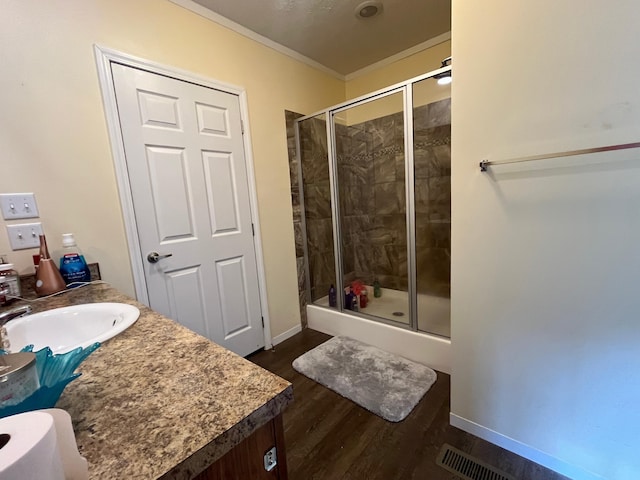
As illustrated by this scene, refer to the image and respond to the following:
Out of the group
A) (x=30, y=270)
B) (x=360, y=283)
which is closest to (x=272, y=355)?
(x=360, y=283)

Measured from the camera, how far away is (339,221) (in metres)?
2.45

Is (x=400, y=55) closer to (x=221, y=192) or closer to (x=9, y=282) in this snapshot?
(x=221, y=192)

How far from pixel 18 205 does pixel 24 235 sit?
0.13m

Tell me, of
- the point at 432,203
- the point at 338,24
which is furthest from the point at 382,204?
the point at 338,24

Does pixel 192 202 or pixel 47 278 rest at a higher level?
pixel 192 202

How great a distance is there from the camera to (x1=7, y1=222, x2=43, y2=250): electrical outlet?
1.20 m

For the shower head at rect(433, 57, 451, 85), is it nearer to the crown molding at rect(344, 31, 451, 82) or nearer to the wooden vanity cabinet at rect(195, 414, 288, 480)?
the crown molding at rect(344, 31, 451, 82)

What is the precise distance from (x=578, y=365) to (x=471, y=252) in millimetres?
550

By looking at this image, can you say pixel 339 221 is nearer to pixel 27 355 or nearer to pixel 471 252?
pixel 471 252

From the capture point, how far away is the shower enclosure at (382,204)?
1972mm

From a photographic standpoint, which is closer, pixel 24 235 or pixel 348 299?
pixel 24 235

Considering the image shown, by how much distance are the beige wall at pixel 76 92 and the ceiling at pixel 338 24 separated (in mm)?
202

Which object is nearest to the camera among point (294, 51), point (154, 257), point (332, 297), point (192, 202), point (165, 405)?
point (165, 405)

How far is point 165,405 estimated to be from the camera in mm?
502
